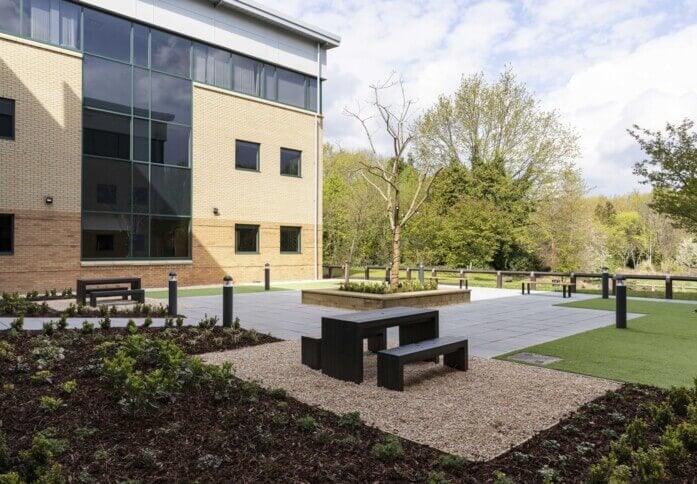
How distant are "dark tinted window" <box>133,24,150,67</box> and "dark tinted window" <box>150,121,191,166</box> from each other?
2.29 metres

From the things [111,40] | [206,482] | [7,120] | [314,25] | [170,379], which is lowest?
[206,482]

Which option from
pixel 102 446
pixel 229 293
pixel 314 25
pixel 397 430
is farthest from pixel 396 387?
pixel 314 25

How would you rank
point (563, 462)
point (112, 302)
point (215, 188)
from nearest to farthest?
point (563, 462), point (112, 302), point (215, 188)

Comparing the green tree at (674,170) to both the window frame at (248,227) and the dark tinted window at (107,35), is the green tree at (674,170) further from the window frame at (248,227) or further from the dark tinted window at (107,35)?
the dark tinted window at (107,35)

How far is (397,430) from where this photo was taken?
4.38m

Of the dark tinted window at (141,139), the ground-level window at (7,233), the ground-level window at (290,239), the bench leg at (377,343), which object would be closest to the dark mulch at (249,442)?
the bench leg at (377,343)

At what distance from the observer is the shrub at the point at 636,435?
153 inches

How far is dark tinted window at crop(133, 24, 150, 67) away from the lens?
19062mm

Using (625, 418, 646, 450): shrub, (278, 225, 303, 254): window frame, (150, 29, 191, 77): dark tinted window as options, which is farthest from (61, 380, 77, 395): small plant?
(278, 225, 303, 254): window frame

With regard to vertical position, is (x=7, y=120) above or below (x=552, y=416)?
above

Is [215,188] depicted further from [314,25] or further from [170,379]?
[170,379]

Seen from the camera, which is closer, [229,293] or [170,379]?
[170,379]

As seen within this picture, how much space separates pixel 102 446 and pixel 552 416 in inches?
153

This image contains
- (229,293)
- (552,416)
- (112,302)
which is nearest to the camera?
(552,416)
